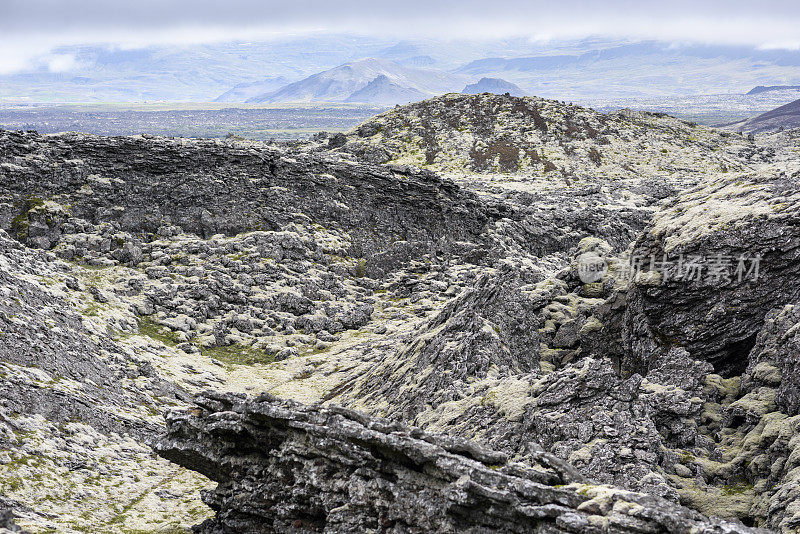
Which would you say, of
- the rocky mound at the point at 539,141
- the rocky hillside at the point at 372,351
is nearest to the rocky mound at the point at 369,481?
the rocky hillside at the point at 372,351

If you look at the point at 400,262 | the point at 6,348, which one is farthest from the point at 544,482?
the point at 400,262

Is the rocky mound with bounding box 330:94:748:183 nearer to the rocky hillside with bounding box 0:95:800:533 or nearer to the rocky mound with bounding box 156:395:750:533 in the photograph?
the rocky hillside with bounding box 0:95:800:533

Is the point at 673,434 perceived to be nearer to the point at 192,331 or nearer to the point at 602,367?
the point at 602,367

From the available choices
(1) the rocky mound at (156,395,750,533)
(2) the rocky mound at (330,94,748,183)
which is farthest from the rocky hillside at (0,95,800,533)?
(2) the rocky mound at (330,94,748,183)

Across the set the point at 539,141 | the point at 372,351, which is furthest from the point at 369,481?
the point at 539,141

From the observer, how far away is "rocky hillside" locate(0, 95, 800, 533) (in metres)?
19.1

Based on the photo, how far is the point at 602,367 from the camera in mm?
25031

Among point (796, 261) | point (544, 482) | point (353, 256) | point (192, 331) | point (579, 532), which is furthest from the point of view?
point (353, 256)

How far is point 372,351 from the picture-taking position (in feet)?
164

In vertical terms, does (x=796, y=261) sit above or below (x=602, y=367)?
above

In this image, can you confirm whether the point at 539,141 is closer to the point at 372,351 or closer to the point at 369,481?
the point at 372,351

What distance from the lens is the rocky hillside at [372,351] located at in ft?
62.6

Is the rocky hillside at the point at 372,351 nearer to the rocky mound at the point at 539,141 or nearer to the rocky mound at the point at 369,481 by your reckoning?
the rocky mound at the point at 369,481

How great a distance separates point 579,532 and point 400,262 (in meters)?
53.7
